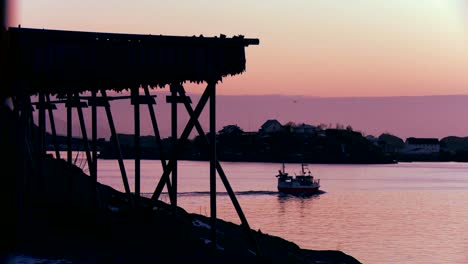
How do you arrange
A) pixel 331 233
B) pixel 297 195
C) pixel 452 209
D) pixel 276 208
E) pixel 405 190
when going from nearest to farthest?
pixel 331 233 → pixel 276 208 → pixel 452 209 → pixel 297 195 → pixel 405 190

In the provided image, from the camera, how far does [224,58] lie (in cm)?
2181

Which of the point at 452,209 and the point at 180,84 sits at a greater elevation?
the point at 180,84

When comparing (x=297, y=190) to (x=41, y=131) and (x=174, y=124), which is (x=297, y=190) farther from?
(x=174, y=124)

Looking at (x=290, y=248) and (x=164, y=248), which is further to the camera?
(x=290, y=248)

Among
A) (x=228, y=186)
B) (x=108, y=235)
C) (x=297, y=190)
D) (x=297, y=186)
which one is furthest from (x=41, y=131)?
(x=297, y=186)

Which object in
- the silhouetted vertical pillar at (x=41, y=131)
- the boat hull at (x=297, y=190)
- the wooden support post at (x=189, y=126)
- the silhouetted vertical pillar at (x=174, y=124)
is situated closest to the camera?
the wooden support post at (x=189, y=126)

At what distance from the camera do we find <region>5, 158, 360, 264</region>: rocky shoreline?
789 inches

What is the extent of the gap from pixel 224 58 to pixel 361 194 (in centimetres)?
13592

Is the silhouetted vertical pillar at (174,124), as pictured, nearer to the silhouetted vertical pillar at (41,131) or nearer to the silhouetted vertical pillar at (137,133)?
the silhouetted vertical pillar at (137,133)

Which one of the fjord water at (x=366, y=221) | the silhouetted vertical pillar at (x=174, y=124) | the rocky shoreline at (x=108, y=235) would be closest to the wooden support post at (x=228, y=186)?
the rocky shoreline at (x=108, y=235)

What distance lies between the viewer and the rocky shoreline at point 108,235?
65.7 feet

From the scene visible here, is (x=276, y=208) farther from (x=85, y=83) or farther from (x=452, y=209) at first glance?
(x=85, y=83)

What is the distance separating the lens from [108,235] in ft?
72.0

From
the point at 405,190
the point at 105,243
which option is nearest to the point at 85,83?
the point at 105,243
